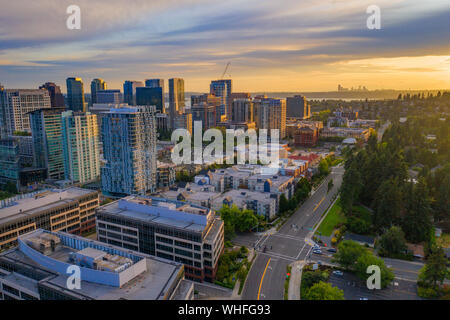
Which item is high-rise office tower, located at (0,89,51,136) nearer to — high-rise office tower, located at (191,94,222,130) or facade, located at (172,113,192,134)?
facade, located at (172,113,192,134)

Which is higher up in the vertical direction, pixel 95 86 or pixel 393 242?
pixel 95 86

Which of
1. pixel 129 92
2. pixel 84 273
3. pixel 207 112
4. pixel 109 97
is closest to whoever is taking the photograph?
pixel 84 273

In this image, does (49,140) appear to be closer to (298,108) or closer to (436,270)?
(436,270)

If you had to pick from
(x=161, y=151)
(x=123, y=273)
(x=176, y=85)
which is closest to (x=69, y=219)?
(x=123, y=273)

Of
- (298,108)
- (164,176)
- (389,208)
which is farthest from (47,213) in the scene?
(298,108)

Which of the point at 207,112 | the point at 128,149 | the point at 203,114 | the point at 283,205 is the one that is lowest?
the point at 283,205

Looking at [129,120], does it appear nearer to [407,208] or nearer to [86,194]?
[86,194]

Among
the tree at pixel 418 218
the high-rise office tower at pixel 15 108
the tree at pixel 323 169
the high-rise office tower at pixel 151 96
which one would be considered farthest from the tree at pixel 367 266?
the high-rise office tower at pixel 151 96

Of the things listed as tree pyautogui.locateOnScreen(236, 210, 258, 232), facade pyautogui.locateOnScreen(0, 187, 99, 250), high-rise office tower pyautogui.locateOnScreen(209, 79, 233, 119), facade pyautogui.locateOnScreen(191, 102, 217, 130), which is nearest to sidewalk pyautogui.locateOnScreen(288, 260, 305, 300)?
tree pyautogui.locateOnScreen(236, 210, 258, 232)
